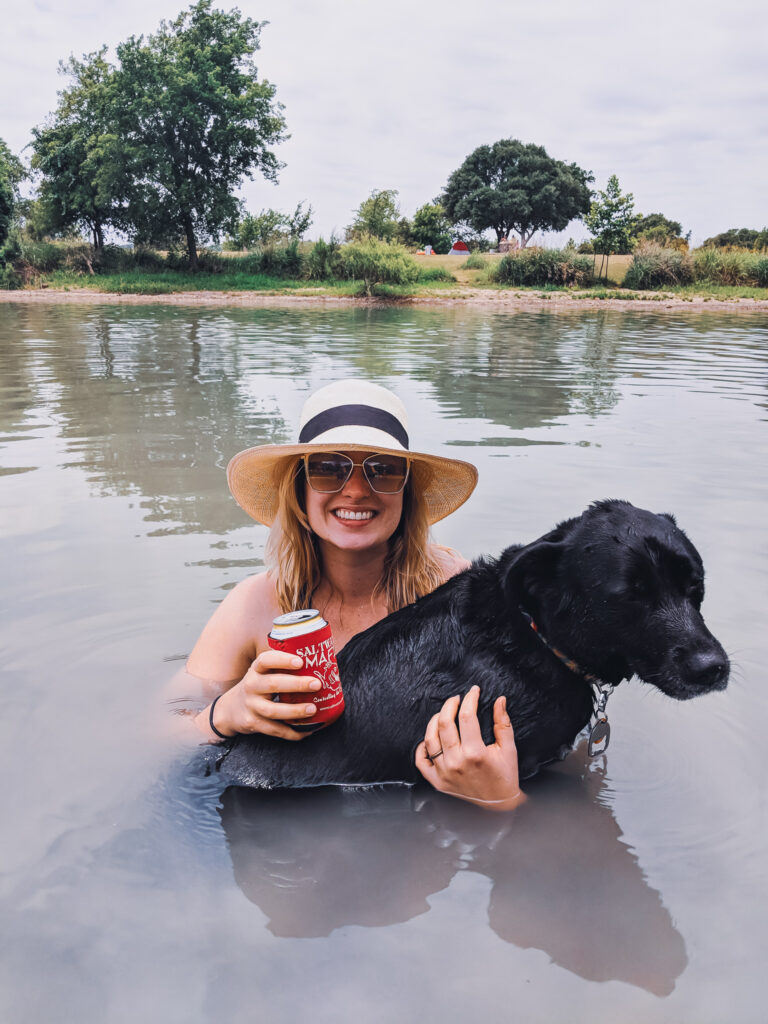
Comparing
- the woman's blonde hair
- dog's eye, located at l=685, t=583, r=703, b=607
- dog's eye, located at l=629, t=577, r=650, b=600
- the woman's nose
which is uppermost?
the woman's nose

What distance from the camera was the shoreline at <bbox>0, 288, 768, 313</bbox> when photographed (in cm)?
2981

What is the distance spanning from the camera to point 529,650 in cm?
261

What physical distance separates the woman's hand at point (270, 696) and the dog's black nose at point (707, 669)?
3.54 feet

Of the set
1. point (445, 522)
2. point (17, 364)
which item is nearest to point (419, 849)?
point (445, 522)

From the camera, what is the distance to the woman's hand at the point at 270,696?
2.21 meters

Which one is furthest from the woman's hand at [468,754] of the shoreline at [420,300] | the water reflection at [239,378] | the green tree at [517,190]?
the green tree at [517,190]

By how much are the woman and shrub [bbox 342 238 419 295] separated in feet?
104

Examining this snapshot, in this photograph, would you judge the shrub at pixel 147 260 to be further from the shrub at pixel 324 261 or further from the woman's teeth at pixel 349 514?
the woman's teeth at pixel 349 514

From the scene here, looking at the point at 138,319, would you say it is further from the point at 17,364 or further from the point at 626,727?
the point at 626,727

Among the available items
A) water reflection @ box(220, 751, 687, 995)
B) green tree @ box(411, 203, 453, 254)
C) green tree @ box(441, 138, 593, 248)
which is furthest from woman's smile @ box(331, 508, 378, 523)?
green tree @ box(441, 138, 593, 248)

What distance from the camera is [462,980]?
2.10 meters

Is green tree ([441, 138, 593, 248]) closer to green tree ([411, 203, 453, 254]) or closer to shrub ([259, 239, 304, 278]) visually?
green tree ([411, 203, 453, 254])

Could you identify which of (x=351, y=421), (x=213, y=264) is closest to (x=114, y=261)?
(x=213, y=264)

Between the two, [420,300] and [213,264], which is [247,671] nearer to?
[420,300]
